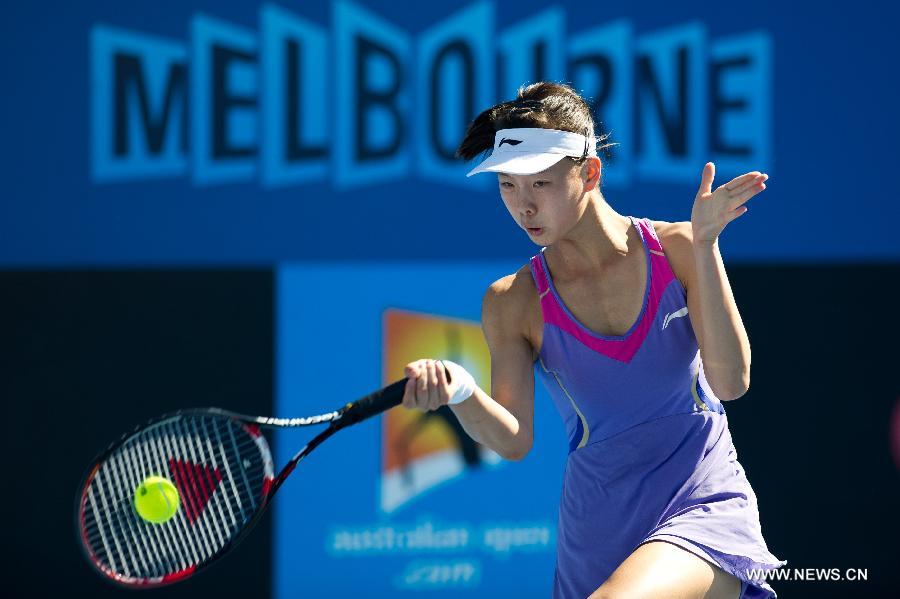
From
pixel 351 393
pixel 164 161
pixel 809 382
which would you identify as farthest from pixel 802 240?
pixel 164 161

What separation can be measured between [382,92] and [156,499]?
8.18 feet

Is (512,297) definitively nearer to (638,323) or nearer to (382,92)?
(638,323)

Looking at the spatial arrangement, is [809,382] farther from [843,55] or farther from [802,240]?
[843,55]

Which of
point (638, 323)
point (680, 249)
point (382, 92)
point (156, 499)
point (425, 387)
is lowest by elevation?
point (156, 499)

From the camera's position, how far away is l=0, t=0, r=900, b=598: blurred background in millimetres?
4852

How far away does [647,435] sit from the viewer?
109 inches

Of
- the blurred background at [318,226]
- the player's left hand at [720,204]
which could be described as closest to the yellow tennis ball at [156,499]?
the player's left hand at [720,204]

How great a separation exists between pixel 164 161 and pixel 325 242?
649 millimetres

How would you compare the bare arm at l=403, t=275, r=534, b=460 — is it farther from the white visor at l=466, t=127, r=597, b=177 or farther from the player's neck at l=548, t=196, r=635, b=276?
the white visor at l=466, t=127, r=597, b=177

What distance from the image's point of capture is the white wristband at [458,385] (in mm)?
2547

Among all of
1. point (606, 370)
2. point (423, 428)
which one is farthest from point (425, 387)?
point (423, 428)

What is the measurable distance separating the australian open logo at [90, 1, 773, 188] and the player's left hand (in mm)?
2498

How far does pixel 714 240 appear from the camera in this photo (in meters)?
2.50

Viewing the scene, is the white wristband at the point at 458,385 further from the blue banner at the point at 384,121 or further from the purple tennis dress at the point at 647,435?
the blue banner at the point at 384,121
